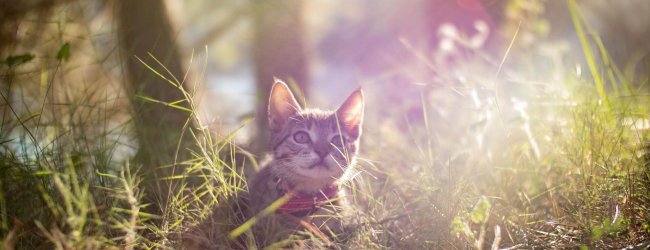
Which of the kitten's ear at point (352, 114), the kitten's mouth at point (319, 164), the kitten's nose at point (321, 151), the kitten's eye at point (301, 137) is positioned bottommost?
the kitten's mouth at point (319, 164)

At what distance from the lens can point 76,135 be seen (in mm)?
2428

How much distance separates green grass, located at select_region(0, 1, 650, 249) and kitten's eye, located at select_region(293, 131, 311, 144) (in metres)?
0.43

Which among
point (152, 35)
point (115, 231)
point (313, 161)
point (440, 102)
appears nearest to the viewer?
point (115, 231)

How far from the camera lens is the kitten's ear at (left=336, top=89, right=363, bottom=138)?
2623 mm

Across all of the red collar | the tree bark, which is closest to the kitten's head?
the red collar

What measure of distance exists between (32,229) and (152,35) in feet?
7.06

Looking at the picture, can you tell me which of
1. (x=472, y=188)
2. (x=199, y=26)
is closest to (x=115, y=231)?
(x=472, y=188)

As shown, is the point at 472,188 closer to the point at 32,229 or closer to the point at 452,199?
the point at 452,199

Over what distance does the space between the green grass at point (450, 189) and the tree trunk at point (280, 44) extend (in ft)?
9.69

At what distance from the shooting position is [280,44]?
18.5 ft

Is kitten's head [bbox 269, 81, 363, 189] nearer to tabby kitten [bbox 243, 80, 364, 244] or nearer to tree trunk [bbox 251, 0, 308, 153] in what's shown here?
tabby kitten [bbox 243, 80, 364, 244]

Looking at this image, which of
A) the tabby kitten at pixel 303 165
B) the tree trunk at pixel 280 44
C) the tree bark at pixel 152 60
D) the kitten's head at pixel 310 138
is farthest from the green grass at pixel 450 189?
the tree trunk at pixel 280 44

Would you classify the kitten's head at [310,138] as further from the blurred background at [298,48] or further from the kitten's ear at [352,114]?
the blurred background at [298,48]

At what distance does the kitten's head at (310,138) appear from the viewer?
95.4 inches
